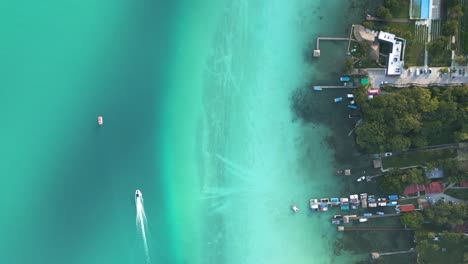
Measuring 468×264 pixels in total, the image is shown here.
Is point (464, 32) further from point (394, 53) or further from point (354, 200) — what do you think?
point (354, 200)

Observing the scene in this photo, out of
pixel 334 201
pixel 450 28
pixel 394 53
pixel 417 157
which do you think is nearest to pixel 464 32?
pixel 450 28

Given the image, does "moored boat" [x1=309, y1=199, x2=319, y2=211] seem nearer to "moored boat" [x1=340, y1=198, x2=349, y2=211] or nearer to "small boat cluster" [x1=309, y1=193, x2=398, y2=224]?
"small boat cluster" [x1=309, y1=193, x2=398, y2=224]

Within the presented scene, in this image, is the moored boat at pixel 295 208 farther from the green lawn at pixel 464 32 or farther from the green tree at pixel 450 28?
the green lawn at pixel 464 32

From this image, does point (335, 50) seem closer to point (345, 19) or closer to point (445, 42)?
point (345, 19)

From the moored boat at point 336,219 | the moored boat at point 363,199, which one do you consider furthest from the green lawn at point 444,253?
the moored boat at point 336,219

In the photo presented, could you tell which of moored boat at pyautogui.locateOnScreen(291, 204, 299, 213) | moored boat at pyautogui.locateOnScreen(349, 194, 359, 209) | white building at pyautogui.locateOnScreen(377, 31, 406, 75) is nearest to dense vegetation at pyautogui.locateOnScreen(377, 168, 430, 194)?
moored boat at pyautogui.locateOnScreen(349, 194, 359, 209)

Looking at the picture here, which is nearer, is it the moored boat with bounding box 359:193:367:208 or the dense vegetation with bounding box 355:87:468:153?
the dense vegetation with bounding box 355:87:468:153
